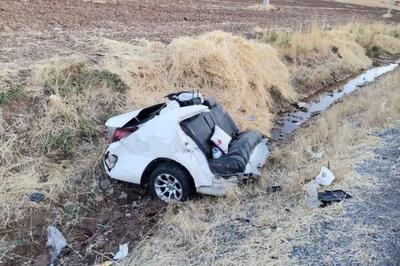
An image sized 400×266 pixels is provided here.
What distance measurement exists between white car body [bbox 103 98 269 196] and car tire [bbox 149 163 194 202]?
0.35 feet

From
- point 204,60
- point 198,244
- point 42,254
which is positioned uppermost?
point 204,60

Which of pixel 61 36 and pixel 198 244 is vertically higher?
pixel 61 36

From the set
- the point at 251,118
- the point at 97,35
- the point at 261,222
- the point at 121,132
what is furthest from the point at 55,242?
the point at 97,35

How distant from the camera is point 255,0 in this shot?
3153 cm

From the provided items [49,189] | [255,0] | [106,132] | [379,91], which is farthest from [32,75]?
[255,0]

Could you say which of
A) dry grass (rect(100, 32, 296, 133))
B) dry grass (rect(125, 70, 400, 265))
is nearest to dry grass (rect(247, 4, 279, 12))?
dry grass (rect(100, 32, 296, 133))

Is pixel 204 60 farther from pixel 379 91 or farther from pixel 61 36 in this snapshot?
pixel 379 91

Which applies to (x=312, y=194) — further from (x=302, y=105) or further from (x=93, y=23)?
(x=93, y=23)

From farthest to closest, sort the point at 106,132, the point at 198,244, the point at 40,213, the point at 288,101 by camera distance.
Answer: the point at 288,101, the point at 106,132, the point at 40,213, the point at 198,244

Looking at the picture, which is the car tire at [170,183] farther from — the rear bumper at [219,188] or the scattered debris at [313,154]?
the scattered debris at [313,154]

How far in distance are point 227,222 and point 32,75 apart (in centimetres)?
542

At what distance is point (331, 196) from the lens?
5.96 meters

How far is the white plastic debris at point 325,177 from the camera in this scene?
635cm

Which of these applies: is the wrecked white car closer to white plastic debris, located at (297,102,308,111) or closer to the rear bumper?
the rear bumper
